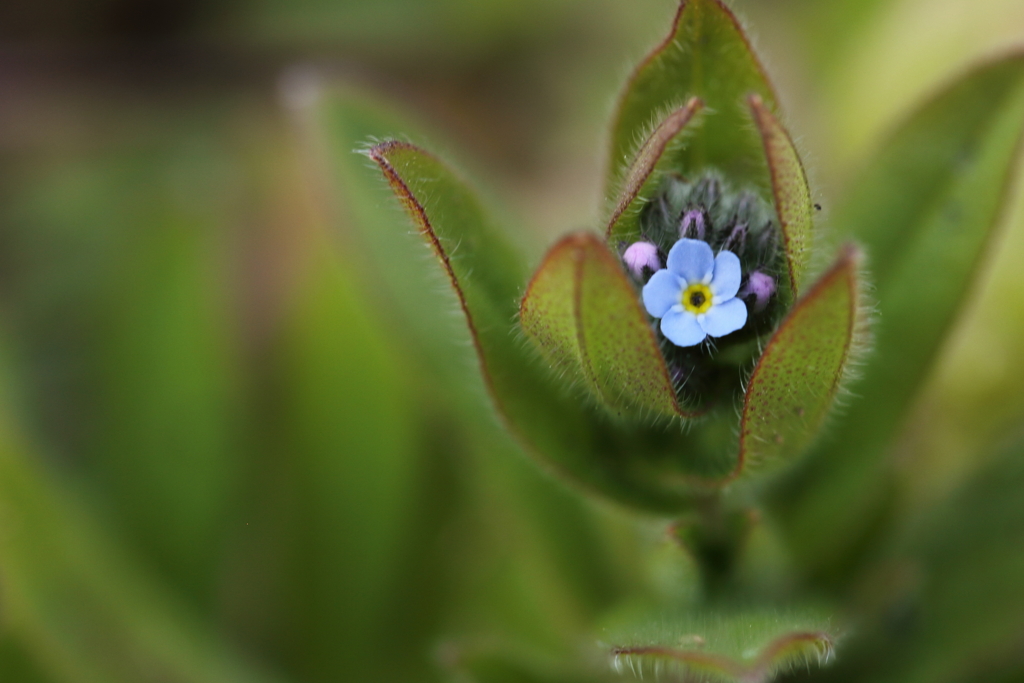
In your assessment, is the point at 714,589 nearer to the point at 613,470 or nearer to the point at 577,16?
the point at 613,470

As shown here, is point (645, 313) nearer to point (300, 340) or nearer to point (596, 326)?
point (596, 326)

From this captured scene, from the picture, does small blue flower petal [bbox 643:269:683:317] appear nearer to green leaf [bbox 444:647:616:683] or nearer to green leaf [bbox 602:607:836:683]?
green leaf [bbox 602:607:836:683]

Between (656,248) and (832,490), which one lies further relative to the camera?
(832,490)

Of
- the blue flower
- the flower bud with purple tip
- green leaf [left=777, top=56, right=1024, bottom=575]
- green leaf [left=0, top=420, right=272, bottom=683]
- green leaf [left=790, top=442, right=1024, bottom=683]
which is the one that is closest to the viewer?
the blue flower

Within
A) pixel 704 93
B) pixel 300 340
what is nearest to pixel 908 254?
pixel 704 93

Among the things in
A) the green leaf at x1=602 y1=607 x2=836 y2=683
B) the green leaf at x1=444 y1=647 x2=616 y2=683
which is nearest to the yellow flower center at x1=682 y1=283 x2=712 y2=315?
the green leaf at x1=602 y1=607 x2=836 y2=683

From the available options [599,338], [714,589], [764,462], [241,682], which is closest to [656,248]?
[599,338]

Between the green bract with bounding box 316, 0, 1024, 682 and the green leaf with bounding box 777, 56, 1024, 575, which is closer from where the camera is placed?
the green bract with bounding box 316, 0, 1024, 682
